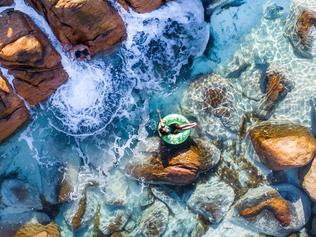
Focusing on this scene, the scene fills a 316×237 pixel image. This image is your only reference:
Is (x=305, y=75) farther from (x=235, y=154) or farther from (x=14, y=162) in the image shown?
(x=14, y=162)

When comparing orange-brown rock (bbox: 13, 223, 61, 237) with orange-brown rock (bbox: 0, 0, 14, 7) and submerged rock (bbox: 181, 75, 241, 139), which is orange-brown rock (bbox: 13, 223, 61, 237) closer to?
submerged rock (bbox: 181, 75, 241, 139)

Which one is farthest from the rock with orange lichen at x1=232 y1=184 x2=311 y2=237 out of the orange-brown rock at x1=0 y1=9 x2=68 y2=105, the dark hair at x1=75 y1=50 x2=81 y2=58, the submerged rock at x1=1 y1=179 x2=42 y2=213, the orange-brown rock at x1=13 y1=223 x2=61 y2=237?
the orange-brown rock at x1=0 y1=9 x2=68 y2=105

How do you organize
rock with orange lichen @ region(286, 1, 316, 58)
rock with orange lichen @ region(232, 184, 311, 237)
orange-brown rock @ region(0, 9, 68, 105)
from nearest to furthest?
orange-brown rock @ region(0, 9, 68, 105) → rock with orange lichen @ region(232, 184, 311, 237) → rock with orange lichen @ region(286, 1, 316, 58)

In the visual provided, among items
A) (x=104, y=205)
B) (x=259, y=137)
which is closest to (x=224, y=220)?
(x=259, y=137)

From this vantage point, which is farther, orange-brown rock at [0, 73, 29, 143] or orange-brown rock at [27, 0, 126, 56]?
orange-brown rock at [0, 73, 29, 143]

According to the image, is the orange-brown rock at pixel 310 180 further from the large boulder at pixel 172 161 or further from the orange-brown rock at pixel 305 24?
the orange-brown rock at pixel 305 24

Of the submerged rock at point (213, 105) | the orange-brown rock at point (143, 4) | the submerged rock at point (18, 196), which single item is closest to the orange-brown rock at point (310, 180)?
the submerged rock at point (213, 105)
